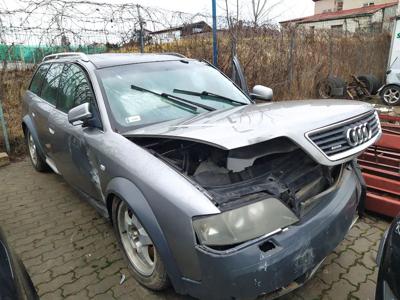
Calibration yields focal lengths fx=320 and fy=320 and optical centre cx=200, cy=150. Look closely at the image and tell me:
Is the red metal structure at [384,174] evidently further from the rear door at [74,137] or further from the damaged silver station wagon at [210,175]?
the rear door at [74,137]

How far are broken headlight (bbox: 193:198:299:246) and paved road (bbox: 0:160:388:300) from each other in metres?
0.84

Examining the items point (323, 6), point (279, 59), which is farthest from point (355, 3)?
point (279, 59)

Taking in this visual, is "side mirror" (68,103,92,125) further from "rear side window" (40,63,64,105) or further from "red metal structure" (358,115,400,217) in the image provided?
"red metal structure" (358,115,400,217)

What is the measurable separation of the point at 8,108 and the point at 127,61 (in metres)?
4.12

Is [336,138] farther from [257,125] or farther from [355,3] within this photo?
[355,3]

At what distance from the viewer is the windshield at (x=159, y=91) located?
275 cm

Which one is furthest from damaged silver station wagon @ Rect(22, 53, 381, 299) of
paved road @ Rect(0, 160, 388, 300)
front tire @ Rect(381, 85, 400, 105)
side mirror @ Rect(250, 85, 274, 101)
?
front tire @ Rect(381, 85, 400, 105)

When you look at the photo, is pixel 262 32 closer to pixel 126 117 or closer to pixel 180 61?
pixel 180 61

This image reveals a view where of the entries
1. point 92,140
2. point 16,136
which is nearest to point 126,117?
point 92,140

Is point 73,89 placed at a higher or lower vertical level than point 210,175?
higher

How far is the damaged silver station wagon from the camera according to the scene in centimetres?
175

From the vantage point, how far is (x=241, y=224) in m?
1.76

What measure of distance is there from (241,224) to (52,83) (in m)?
3.28

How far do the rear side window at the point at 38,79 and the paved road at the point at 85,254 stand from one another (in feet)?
4.80
